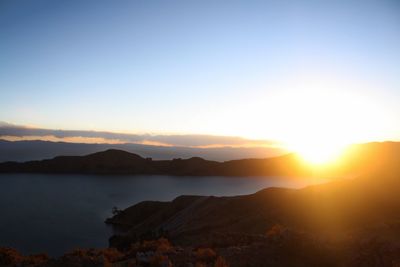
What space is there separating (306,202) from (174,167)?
12362cm

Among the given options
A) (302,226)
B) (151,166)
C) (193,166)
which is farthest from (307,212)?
(151,166)

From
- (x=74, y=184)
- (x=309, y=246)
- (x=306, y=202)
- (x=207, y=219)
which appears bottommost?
(x=74, y=184)

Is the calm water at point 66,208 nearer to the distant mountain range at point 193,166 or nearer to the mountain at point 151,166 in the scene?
the mountain at point 151,166

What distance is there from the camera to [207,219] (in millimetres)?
33688

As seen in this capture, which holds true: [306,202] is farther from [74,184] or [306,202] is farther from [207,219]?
[74,184]

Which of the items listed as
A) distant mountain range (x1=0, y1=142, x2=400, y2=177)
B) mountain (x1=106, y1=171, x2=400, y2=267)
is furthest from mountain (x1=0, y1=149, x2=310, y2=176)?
mountain (x1=106, y1=171, x2=400, y2=267)

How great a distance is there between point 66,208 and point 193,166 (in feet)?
269

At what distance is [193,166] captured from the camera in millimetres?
149500

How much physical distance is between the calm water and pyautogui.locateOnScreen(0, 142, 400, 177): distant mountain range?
19780 millimetres

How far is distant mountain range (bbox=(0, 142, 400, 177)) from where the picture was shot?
141 m

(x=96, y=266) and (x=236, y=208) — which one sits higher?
(x=96, y=266)

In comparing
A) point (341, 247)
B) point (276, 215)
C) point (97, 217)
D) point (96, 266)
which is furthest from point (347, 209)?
point (97, 217)

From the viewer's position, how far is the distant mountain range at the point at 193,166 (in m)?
141

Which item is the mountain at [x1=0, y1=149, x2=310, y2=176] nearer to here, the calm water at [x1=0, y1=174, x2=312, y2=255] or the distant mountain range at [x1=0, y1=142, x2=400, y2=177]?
the distant mountain range at [x1=0, y1=142, x2=400, y2=177]
